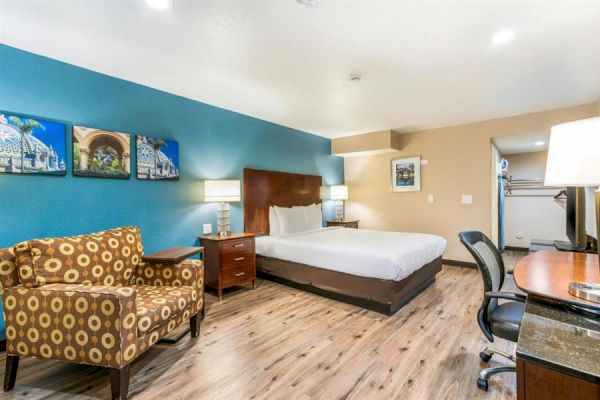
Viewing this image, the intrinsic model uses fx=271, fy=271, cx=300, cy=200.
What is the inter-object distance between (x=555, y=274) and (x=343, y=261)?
1.76 meters

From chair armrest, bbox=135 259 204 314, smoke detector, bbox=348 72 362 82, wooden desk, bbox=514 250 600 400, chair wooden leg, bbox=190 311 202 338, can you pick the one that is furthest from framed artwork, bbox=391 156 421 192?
chair wooden leg, bbox=190 311 202 338

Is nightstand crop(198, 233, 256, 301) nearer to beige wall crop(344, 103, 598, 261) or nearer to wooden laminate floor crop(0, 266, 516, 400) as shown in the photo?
wooden laminate floor crop(0, 266, 516, 400)

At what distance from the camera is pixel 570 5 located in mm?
1768

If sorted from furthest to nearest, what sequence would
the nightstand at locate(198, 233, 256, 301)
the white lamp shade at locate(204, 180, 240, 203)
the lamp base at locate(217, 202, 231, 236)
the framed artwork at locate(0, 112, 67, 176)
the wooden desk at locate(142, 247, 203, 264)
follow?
the lamp base at locate(217, 202, 231, 236), the white lamp shade at locate(204, 180, 240, 203), the nightstand at locate(198, 233, 256, 301), the wooden desk at locate(142, 247, 203, 264), the framed artwork at locate(0, 112, 67, 176)

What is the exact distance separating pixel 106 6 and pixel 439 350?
3.42 metres

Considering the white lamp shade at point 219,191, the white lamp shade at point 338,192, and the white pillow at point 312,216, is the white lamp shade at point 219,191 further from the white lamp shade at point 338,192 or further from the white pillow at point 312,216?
the white lamp shade at point 338,192

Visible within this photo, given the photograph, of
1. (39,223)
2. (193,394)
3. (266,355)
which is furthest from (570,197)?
(39,223)

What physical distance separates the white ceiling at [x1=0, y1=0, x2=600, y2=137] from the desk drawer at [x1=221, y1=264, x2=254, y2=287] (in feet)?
6.99

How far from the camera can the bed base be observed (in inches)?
108

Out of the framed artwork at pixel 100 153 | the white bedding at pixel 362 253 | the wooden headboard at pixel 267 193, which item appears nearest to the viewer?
the framed artwork at pixel 100 153

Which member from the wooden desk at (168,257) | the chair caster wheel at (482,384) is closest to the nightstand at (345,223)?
the wooden desk at (168,257)

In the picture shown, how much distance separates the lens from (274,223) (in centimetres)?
424

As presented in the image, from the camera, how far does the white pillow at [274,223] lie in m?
4.21

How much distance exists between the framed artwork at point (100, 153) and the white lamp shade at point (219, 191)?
85cm
